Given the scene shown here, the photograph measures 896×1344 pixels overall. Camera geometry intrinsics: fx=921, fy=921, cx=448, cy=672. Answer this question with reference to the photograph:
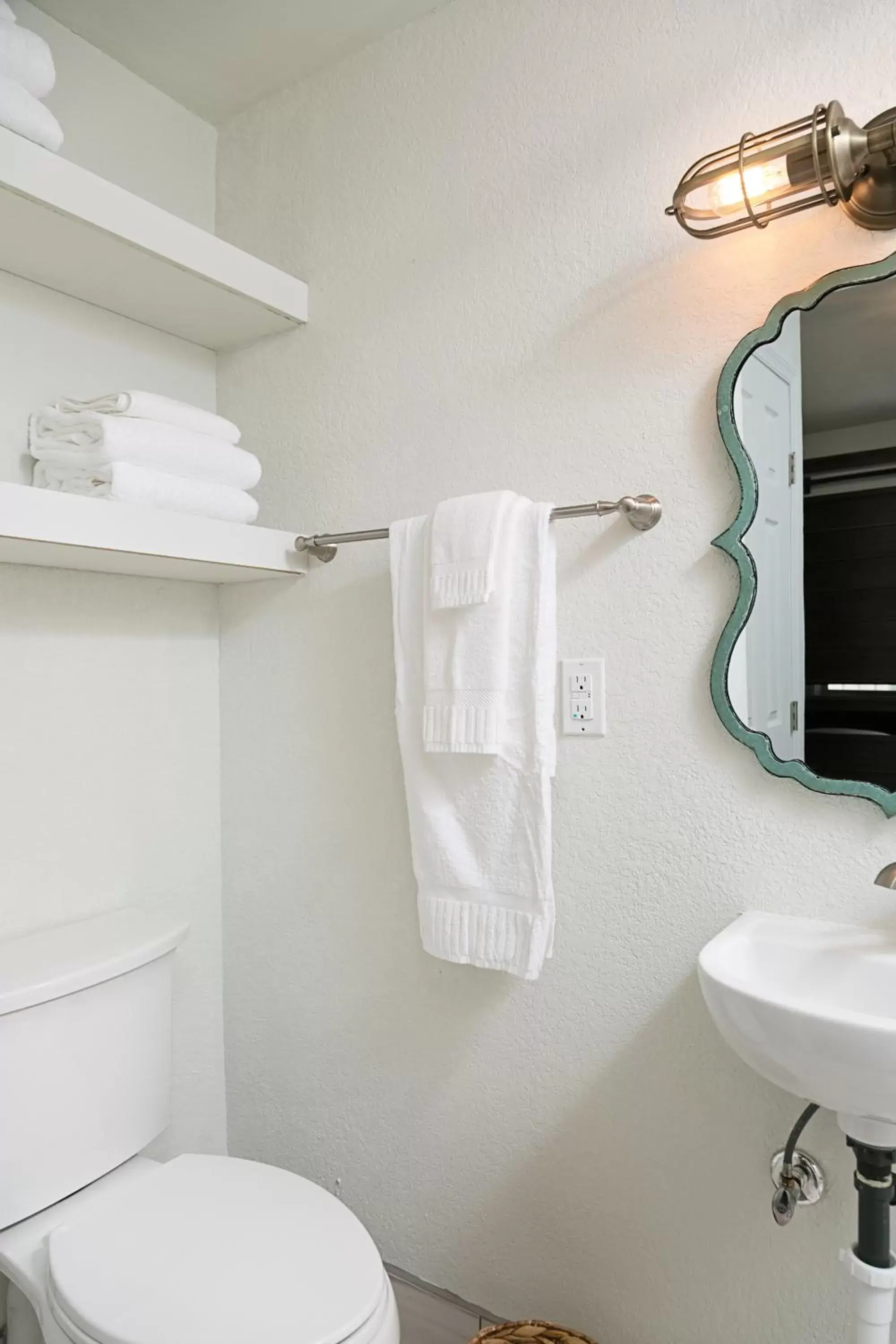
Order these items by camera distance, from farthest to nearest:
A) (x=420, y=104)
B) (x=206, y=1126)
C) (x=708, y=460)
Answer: (x=206, y=1126), (x=420, y=104), (x=708, y=460)

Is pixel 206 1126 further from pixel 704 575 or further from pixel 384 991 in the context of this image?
pixel 704 575

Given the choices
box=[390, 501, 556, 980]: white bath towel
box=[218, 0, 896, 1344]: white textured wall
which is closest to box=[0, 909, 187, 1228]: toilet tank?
box=[218, 0, 896, 1344]: white textured wall

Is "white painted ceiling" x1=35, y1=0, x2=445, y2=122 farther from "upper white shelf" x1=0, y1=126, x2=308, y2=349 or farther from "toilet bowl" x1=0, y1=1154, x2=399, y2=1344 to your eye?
"toilet bowl" x1=0, y1=1154, x2=399, y2=1344

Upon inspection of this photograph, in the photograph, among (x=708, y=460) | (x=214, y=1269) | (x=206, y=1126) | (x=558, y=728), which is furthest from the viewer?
(x=206, y=1126)

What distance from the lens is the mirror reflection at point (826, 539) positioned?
121cm

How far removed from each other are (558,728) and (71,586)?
905 millimetres

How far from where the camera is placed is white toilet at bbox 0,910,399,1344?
1.12 meters

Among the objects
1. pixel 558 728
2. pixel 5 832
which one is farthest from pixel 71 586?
pixel 558 728

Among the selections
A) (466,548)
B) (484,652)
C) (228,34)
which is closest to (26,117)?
(228,34)

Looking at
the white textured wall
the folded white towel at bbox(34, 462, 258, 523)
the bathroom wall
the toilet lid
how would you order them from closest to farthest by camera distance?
1. the toilet lid
2. the white textured wall
3. the folded white towel at bbox(34, 462, 258, 523)
4. the bathroom wall

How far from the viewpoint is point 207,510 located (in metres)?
1.59

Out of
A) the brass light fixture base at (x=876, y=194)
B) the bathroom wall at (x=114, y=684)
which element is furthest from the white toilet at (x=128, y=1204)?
the brass light fixture base at (x=876, y=194)

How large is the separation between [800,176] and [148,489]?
1026 millimetres

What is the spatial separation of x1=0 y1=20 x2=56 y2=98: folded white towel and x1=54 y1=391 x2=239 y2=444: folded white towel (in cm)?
44
